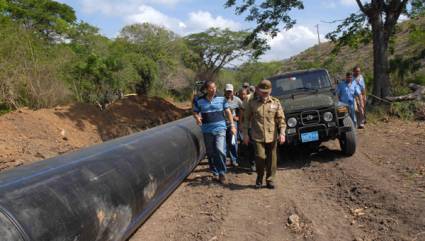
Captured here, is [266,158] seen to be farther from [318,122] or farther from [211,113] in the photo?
[318,122]

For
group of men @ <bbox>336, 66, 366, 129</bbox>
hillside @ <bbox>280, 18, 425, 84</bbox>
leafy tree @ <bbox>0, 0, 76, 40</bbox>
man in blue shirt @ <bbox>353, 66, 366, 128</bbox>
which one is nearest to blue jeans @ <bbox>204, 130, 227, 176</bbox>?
group of men @ <bbox>336, 66, 366, 129</bbox>

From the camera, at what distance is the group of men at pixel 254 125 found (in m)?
7.12

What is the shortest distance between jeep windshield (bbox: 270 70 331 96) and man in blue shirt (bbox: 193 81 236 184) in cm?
238

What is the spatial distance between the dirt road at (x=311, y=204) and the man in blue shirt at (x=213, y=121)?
1.48 feet

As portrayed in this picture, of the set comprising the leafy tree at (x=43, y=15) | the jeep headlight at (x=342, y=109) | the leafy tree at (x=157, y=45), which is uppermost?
the leafy tree at (x=43, y=15)

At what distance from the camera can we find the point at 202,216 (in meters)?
6.14

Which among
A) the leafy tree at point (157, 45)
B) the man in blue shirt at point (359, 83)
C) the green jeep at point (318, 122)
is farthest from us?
the leafy tree at point (157, 45)

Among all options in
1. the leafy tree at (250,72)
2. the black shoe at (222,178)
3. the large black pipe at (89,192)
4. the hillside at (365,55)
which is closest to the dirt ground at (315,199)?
the black shoe at (222,178)

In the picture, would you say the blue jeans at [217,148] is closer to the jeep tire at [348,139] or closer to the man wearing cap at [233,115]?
the man wearing cap at [233,115]

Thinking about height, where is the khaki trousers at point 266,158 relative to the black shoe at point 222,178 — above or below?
above

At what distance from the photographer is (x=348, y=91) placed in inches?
470

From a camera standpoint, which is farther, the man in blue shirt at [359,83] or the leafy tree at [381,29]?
the leafy tree at [381,29]

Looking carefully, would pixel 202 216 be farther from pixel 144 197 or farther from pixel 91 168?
pixel 91 168

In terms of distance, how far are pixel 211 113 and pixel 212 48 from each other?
1917 inches
